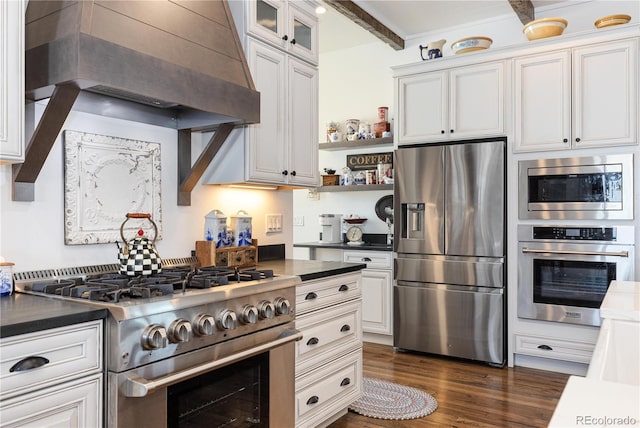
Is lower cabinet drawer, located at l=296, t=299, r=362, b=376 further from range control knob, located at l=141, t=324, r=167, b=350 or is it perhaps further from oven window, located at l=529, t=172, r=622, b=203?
oven window, located at l=529, t=172, r=622, b=203

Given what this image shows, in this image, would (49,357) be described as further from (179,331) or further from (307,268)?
(307,268)

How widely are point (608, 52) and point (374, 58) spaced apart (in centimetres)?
222

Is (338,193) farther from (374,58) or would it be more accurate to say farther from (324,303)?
(324,303)

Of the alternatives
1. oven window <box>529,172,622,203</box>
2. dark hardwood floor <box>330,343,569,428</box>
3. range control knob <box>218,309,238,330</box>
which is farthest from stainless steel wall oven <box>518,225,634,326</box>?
range control knob <box>218,309,238,330</box>

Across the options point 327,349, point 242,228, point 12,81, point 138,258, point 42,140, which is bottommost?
point 327,349

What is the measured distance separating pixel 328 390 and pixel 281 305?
721mm

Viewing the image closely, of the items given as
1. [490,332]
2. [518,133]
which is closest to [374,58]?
[518,133]

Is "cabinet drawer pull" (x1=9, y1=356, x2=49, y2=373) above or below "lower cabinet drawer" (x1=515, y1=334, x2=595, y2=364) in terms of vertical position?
above

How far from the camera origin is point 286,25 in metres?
2.77

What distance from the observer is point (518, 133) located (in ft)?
12.1

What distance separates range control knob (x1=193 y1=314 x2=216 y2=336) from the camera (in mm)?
1721

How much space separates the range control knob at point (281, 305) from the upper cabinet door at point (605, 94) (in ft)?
8.45
